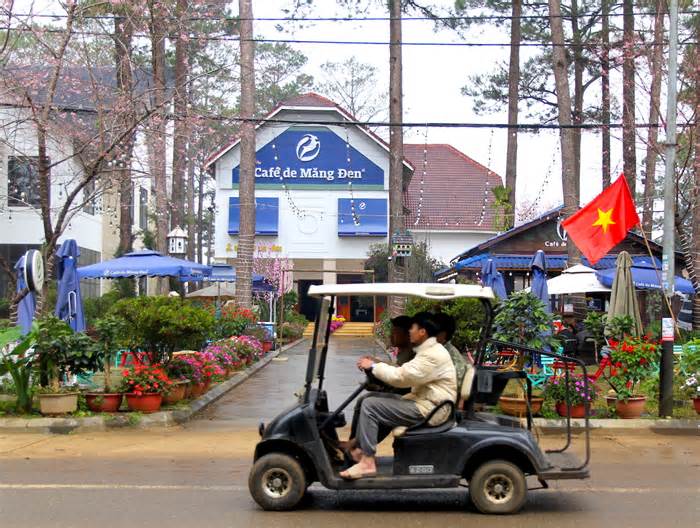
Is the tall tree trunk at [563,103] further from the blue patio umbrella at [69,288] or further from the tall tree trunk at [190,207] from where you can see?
the tall tree trunk at [190,207]

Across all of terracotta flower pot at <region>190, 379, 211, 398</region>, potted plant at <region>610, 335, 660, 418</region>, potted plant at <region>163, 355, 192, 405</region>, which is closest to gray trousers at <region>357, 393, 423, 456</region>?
potted plant at <region>610, 335, 660, 418</region>

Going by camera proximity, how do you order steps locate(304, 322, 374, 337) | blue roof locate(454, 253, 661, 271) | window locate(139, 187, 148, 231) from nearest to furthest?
blue roof locate(454, 253, 661, 271), steps locate(304, 322, 374, 337), window locate(139, 187, 148, 231)

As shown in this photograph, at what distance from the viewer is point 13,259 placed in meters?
36.1

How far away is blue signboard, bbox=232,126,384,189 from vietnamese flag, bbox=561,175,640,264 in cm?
2815

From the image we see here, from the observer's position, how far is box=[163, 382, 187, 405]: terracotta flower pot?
13.7 meters

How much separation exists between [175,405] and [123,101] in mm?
6128

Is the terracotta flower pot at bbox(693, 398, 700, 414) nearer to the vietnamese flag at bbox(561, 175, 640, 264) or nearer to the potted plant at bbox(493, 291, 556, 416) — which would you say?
the potted plant at bbox(493, 291, 556, 416)

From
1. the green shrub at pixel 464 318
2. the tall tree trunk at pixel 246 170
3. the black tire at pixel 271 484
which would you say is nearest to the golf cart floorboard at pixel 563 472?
the black tire at pixel 271 484

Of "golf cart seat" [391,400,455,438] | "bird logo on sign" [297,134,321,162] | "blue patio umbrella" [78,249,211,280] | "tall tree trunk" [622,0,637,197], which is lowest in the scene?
"golf cart seat" [391,400,455,438]

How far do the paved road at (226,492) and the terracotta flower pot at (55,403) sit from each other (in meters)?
0.62

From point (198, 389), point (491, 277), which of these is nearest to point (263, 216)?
point (491, 277)

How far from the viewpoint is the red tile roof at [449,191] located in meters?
46.0

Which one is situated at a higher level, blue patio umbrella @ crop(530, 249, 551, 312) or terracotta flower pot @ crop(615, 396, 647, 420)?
blue patio umbrella @ crop(530, 249, 551, 312)

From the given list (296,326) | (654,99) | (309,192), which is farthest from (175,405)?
(309,192)
